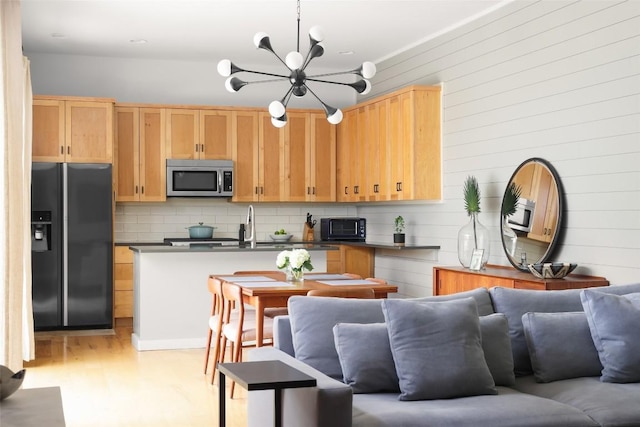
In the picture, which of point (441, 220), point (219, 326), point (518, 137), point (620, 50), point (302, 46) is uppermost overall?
point (302, 46)

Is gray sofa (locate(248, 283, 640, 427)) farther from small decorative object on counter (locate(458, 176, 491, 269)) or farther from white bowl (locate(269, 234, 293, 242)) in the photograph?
white bowl (locate(269, 234, 293, 242))

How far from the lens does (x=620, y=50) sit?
5359 millimetres

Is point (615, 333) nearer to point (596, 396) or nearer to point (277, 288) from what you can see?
point (596, 396)

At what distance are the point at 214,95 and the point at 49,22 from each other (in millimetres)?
2467

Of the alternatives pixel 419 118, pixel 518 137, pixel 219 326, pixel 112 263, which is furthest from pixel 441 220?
pixel 112 263

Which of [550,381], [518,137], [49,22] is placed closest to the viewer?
[550,381]

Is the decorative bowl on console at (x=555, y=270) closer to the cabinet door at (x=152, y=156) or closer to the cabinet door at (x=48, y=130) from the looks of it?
the cabinet door at (x=152, y=156)

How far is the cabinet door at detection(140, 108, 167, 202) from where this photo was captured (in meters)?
9.02

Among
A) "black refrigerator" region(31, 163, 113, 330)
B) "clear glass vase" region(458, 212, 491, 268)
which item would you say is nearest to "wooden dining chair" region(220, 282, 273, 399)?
"clear glass vase" region(458, 212, 491, 268)

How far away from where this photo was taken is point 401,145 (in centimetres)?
792

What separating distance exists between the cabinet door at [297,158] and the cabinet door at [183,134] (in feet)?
3.41

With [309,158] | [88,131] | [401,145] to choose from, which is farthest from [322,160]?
[88,131]

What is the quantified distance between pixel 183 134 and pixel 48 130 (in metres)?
1.45

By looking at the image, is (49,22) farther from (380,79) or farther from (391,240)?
(391,240)
